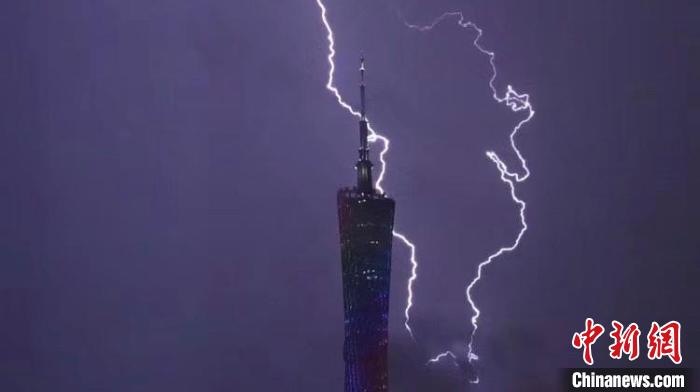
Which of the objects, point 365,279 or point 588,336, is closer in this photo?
point 588,336

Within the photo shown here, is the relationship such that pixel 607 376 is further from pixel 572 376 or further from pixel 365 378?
pixel 365 378

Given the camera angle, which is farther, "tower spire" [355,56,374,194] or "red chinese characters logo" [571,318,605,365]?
"tower spire" [355,56,374,194]

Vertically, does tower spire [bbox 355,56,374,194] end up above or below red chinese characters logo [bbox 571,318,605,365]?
above

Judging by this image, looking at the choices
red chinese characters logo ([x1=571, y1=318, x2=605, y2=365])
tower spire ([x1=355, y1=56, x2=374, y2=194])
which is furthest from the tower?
red chinese characters logo ([x1=571, y1=318, x2=605, y2=365])

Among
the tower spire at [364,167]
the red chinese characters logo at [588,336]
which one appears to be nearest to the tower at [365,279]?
the tower spire at [364,167]

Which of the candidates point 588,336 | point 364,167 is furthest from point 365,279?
point 588,336

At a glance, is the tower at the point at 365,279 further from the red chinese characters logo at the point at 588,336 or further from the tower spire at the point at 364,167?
the red chinese characters logo at the point at 588,336

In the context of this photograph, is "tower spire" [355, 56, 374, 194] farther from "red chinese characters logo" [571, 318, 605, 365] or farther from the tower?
"red chinese characters logo" [571, 318, 605, 365]

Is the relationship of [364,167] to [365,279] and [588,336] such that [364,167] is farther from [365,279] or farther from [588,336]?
[588,336]

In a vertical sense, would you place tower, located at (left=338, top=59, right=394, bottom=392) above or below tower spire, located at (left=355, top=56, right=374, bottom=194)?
below
